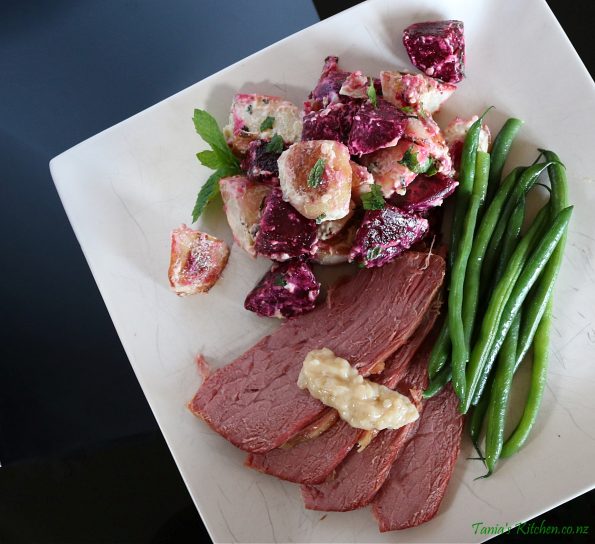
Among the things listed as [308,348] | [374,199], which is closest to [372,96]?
[374,199]

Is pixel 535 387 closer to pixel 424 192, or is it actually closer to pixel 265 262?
pixel 424 192

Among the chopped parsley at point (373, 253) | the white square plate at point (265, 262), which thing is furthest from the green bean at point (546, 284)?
the chopped parsley at point (373, 253)

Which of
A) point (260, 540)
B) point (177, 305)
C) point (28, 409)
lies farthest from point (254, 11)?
point (260, 540)

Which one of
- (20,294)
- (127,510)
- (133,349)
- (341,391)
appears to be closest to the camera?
(341,391)


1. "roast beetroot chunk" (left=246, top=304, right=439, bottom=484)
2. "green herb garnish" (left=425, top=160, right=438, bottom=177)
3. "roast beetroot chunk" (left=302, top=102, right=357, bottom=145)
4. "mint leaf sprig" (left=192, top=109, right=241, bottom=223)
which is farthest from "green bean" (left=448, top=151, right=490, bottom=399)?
"mint leaf sprig" (left=192, top=109, right=241, bottom=223)

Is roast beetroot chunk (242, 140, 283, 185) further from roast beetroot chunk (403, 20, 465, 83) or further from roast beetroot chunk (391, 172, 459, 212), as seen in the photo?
roast beetroot chunk (403, 20, 465, 83)

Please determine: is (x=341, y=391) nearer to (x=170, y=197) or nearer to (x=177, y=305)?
(x=177, y=305)
